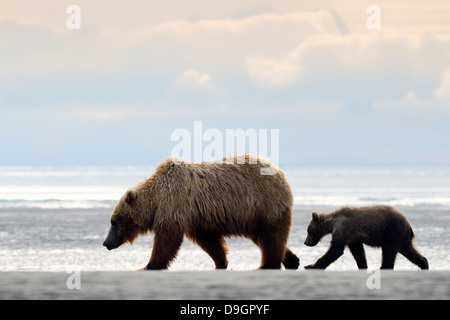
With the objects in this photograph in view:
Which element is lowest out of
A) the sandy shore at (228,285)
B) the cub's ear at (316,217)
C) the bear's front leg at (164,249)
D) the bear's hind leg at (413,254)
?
the bear's hind leg at (413,254)

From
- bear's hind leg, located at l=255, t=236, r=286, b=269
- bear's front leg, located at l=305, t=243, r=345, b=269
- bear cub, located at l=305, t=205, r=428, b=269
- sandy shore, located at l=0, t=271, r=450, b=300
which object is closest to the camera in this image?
sandy shore, located at l=0, t=271, r=450, b=300

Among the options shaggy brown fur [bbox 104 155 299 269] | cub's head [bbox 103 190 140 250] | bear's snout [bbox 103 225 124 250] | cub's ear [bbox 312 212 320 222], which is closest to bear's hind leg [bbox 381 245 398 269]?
cub's ear [bbox 312 212 320 222]

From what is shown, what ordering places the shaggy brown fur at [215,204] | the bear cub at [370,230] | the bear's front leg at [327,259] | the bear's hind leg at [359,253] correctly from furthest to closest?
1. the bear's hind leg at [359,253]
2. the bear cub at [370,230]
3. the shaggy brown fur at [215,204]
4. the bear's front leg at [327,259]

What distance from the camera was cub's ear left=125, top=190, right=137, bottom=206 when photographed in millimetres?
6578

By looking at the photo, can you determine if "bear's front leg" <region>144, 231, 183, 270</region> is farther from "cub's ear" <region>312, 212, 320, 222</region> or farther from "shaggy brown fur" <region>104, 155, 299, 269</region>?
"cub's ear" <region>312, 212, 320, 222</region>

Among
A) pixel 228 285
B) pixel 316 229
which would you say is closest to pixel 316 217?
pixel 316 229

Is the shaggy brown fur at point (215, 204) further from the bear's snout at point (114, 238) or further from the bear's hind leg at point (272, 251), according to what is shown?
the bear's snout at point (114, 238)

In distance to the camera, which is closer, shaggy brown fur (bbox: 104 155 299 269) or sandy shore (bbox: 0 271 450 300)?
sandy shore (bbox: 0 271 450 300)

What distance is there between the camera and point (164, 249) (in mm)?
6285

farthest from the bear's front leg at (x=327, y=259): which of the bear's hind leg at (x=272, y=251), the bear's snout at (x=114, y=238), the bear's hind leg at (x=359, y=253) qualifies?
the bear's snout at (x=114, y=238)

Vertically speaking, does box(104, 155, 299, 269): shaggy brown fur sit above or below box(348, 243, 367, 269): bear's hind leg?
above

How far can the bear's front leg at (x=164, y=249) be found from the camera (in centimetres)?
629
